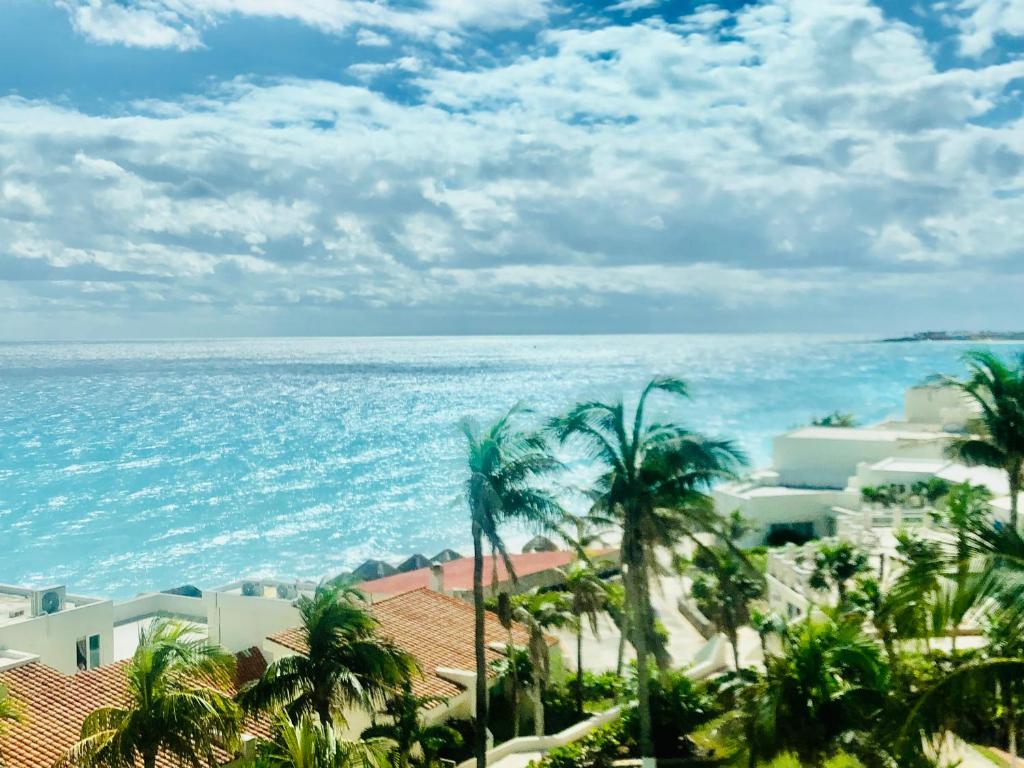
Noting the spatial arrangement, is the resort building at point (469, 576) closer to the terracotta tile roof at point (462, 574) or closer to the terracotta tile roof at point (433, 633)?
the terracotta tile roof at point (462, 574)

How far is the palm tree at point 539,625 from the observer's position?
75.3 ft

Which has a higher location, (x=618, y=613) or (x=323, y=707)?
(x=323, y=707)

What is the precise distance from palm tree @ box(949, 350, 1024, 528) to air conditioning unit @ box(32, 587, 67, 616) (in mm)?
23074

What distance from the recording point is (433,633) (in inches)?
1019

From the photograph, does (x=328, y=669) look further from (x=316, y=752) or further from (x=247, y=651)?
(x=247, y=651)

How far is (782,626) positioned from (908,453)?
103 feet

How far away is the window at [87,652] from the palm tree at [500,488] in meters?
11.3

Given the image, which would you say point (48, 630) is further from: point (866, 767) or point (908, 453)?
point (908, 453)

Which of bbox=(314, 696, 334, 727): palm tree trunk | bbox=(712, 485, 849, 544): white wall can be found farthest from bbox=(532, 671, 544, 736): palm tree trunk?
bbox=(712, 485, 849, 544): white wall

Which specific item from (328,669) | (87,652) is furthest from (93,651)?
(328,669)

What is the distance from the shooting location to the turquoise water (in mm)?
64938

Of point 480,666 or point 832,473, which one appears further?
point 832,473

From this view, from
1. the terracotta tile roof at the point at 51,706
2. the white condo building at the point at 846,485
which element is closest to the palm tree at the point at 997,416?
the white condo building at the point at 846,485

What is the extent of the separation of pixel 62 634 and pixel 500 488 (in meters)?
12.7
